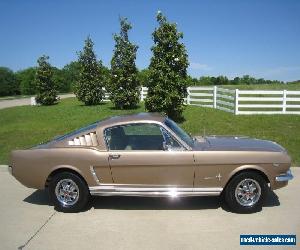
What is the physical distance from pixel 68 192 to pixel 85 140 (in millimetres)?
860

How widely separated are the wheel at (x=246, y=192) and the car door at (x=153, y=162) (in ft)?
2.06

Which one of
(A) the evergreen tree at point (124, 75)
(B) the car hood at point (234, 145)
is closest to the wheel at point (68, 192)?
(B) the car hood at point (234, 145)

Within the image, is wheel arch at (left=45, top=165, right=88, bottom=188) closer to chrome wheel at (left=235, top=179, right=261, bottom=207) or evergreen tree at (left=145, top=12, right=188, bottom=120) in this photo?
chrome wheel at (left=235, top=179, right=261, bottom=207)

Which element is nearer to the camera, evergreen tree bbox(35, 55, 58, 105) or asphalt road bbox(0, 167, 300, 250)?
asphalt road bbox(0, 167, 300, 250)

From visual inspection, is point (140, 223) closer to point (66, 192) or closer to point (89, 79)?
point (66, 192)

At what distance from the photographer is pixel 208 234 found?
489cm

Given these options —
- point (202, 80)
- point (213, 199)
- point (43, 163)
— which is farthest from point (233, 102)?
point (202, 80)

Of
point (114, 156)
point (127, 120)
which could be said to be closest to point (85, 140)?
point (114, 156)

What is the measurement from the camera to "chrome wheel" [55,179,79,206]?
5.88 m

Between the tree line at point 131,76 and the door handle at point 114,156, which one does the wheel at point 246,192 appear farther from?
the tree line at point 131,76

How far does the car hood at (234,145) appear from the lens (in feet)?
18.9

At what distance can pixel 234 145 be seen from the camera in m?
5.95

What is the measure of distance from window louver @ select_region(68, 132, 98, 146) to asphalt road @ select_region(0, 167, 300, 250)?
1.07 m

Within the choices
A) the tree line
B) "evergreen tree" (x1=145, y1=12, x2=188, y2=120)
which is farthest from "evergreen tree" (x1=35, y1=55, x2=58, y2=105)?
"evergreen tree" (x1=145, y1=12, x2=188, y2=120)
